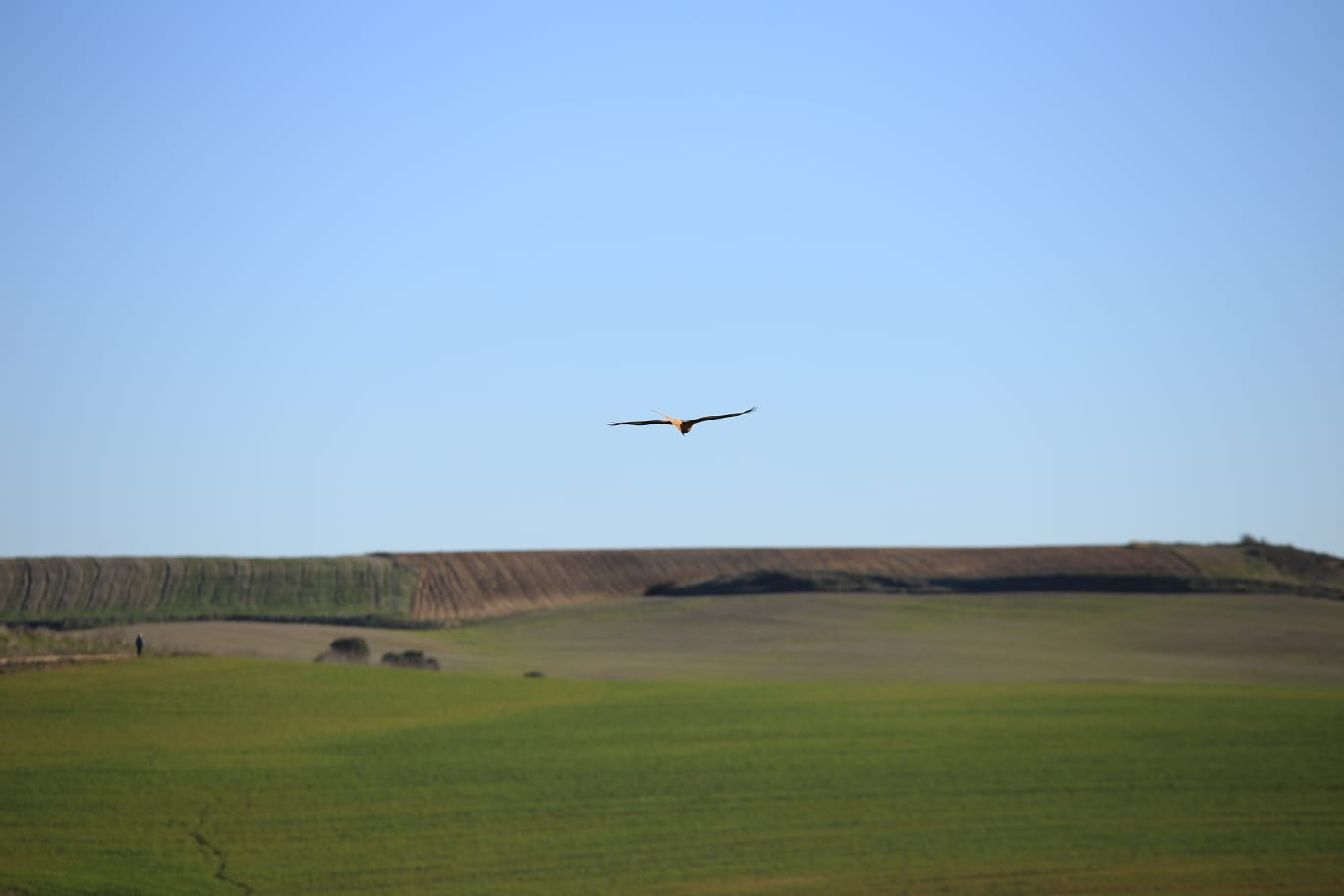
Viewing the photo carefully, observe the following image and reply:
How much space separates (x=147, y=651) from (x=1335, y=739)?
2824 centimetres

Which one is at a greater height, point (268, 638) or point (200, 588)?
point (200, 588)

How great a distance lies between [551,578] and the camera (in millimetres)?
69500

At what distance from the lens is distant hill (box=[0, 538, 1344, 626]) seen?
192 ft

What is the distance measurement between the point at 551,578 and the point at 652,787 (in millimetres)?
38631

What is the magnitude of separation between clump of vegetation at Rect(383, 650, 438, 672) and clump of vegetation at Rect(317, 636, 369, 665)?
36.8 inches

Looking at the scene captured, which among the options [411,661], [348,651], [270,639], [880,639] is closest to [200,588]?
[270,639]

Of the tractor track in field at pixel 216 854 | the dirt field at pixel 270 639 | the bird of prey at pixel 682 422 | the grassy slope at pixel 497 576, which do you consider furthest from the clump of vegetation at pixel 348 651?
the bird of prey at pixel 682 422

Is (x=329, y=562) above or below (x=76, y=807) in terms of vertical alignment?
above

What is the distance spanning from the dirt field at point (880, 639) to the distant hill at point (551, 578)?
2.50 m

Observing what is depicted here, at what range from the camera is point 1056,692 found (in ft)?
132

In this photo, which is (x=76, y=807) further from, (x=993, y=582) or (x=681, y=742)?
(x=993, y=582)

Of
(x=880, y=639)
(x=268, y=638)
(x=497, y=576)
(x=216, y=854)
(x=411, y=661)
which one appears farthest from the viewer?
(x=497, y=576)

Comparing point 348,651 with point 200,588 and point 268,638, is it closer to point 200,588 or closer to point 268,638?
point 268,638

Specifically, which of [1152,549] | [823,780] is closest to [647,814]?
[823,780]
